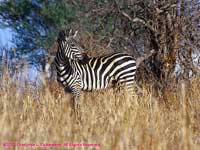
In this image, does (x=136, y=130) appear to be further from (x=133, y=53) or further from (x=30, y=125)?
(x=133, y=53)

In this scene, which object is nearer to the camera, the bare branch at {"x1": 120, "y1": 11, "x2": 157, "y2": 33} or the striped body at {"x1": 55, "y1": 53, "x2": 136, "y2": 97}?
the bare branch at {"x1": 120, "y1": 11, "x2": 157, "y2": 33}

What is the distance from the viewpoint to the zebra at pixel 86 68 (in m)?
9.27

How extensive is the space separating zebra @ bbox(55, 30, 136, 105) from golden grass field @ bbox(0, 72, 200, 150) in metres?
2.69

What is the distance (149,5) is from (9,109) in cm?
467

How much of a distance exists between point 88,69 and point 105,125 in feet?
16.6

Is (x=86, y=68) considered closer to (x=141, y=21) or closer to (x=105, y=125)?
(x=141, y=21)

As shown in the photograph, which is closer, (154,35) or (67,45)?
(67,45)

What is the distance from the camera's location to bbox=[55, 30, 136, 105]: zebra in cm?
927

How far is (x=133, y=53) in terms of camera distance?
10.8 m

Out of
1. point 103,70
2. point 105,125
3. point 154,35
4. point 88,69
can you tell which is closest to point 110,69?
point 103,70

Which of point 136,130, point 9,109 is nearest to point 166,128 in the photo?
point 136,130

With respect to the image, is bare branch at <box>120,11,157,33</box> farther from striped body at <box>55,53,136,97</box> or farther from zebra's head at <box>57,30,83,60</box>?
zebra's head at <box>57,30,83,60</box>

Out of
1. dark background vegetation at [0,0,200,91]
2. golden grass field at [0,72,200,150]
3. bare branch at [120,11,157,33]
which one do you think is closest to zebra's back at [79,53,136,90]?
dark background vegetation at [0,0,200,91]

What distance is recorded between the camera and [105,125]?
4844mm
